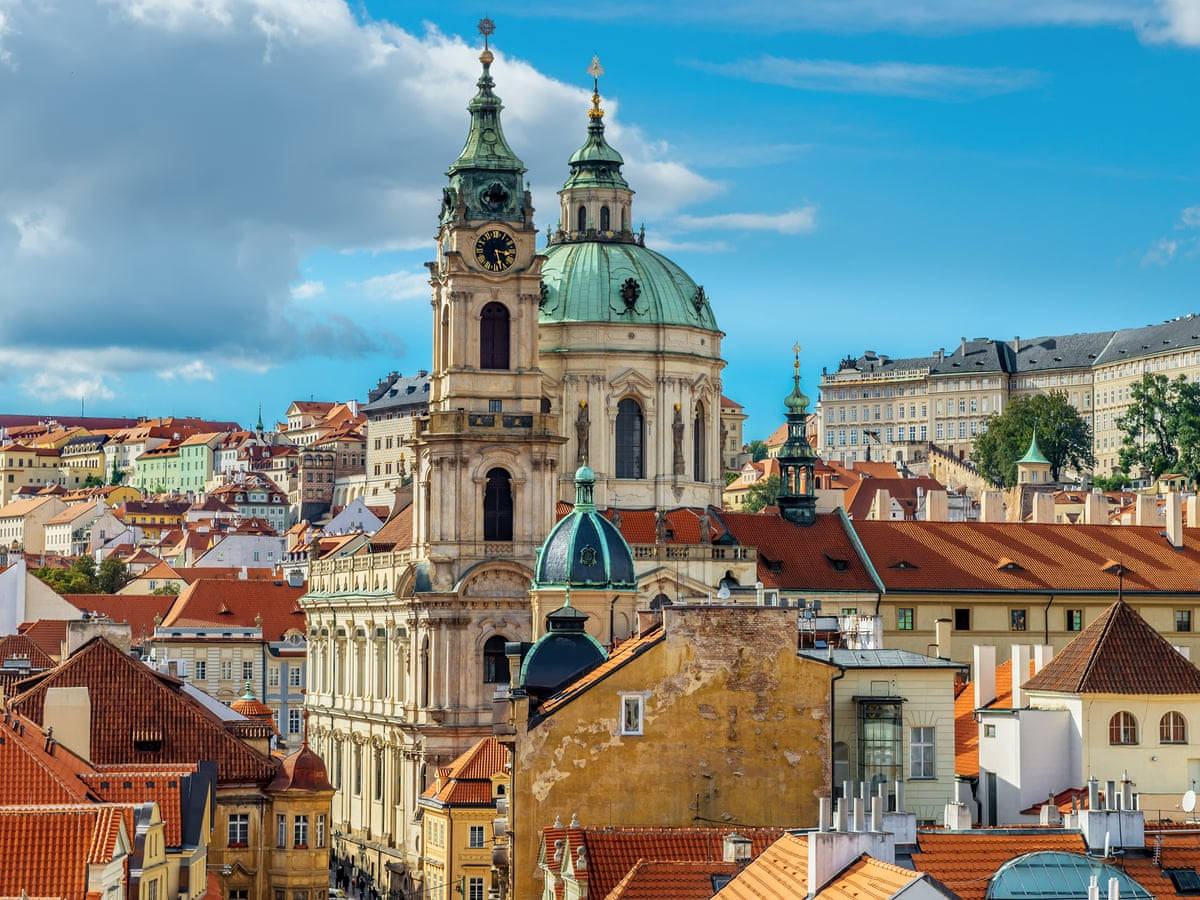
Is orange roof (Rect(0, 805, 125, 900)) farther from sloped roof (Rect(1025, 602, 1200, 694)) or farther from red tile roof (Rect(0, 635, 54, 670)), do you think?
red tile roof (Rect(0, 635, 54, 670))

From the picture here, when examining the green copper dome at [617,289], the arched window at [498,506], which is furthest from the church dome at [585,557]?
the green copper dome at [617,289]

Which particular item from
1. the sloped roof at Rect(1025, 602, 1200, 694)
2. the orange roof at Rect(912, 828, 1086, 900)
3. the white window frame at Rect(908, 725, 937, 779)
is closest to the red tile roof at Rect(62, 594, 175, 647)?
the sloped roof at Rect(1025, 602, 1200, 694)

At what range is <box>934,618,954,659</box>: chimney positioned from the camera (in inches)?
4264

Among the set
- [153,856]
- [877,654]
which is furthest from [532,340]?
[153,856]

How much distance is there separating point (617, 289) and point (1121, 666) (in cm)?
5518

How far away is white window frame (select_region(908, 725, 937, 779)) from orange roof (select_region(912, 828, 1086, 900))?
15298 millimetres

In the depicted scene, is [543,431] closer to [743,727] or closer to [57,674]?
[57,674]

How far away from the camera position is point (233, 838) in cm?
7412

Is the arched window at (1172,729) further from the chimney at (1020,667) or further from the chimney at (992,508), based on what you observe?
the chimney at (992,508)

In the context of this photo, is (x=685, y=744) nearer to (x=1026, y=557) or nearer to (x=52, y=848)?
(x=52, y=848)

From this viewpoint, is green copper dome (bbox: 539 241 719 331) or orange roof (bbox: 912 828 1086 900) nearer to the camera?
orange roof (bbox: 912 828 1086 900)

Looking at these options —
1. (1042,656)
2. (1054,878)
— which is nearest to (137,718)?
(1042,656)

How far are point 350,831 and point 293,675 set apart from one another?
31.5 metres

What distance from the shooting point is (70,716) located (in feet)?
223
